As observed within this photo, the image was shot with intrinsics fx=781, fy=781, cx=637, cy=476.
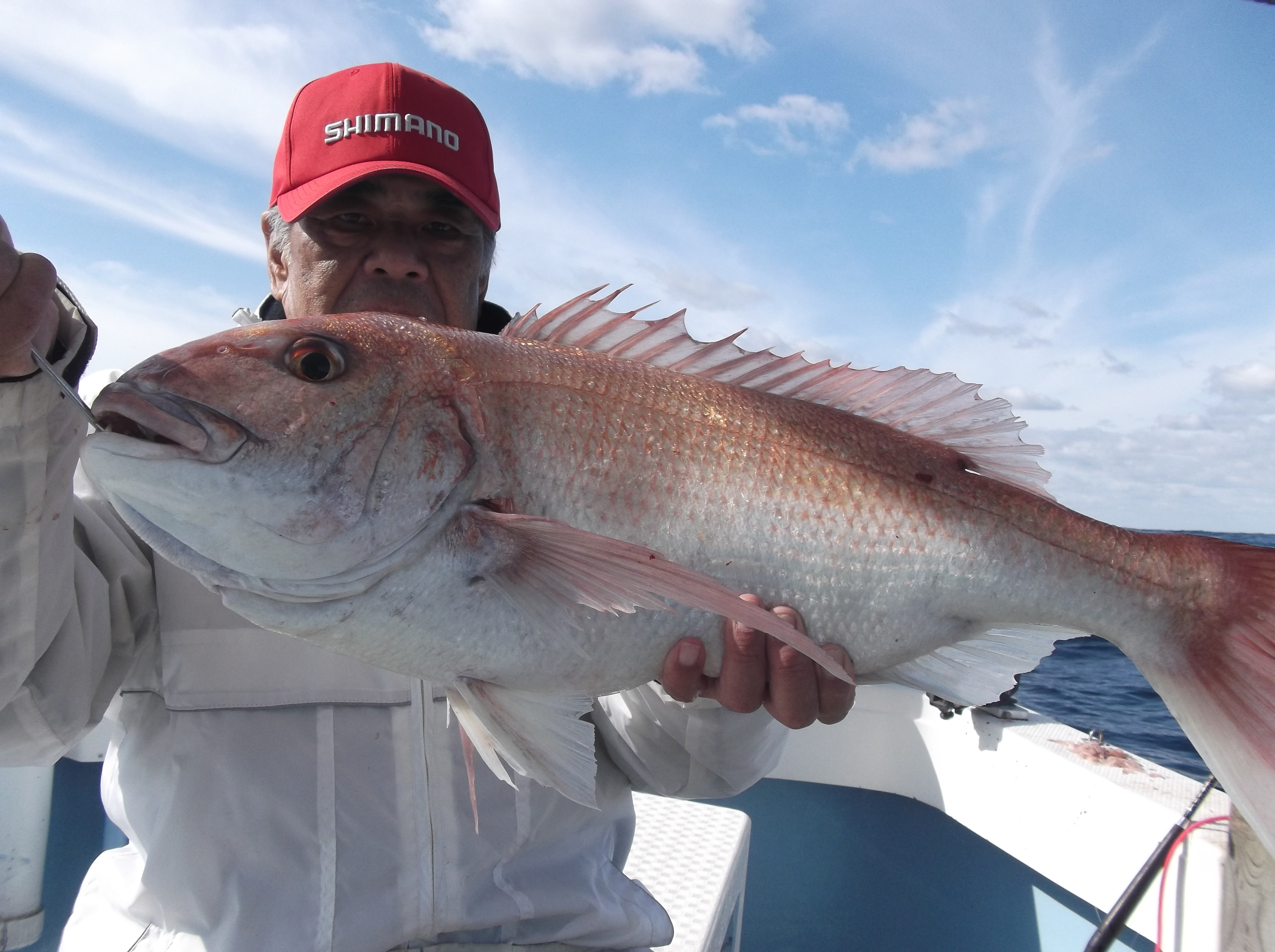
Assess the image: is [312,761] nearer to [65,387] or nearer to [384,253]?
[65,387]

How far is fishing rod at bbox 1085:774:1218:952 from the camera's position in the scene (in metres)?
2.40

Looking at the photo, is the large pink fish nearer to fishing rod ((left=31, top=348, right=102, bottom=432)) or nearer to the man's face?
fishing rod ((left=31, top=348, right=102, bottom=432))

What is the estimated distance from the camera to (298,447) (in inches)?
46.3

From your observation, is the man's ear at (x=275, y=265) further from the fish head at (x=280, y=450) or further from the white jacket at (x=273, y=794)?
the fish head at (x=280, y=450)

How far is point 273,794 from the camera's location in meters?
1.78

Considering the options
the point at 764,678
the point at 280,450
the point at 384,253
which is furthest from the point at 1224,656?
the point at 384,253

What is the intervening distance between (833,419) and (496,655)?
819 millimetres

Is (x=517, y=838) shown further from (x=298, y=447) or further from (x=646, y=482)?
(x=298, y=447)

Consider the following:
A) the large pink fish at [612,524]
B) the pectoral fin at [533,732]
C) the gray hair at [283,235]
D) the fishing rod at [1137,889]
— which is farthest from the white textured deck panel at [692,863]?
the gray hair at [283,235]

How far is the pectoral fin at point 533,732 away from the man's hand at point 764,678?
195mm

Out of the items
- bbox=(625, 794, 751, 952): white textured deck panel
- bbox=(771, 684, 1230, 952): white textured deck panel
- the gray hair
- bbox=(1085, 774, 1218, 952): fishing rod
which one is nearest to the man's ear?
the gray hair

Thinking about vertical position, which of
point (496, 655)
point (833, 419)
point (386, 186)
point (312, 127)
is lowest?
point (496, 655)

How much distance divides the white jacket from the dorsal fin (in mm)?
859

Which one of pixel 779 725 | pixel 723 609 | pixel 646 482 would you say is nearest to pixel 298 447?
pixel 646 482
